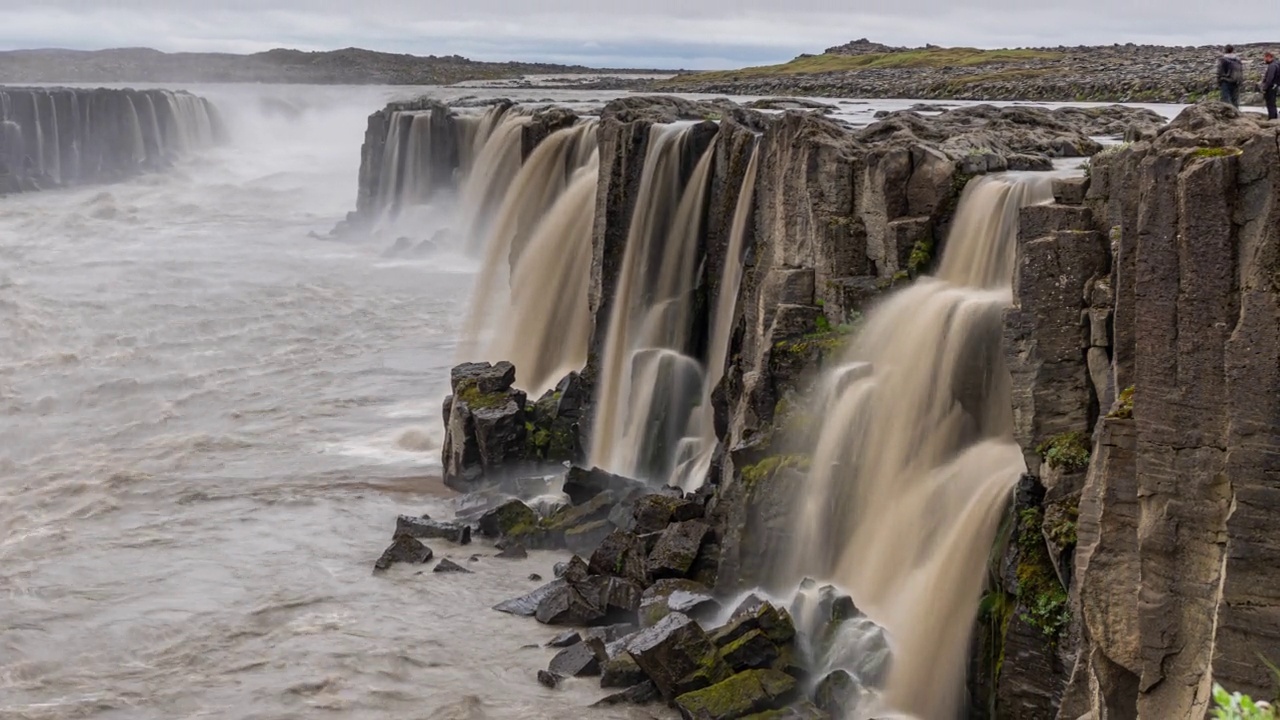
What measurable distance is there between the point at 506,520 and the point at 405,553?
7.87 feet

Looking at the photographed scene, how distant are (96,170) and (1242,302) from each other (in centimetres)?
8746

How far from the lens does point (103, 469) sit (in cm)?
3606

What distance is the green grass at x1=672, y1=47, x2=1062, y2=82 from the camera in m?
93.2

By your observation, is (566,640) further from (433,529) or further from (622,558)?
(433,529)

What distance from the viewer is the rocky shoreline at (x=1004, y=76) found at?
5631 centimetres

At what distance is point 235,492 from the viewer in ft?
110

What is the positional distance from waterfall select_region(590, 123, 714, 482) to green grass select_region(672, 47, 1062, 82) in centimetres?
5713

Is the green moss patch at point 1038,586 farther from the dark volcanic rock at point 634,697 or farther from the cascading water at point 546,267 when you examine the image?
the cascading water at point 546,267

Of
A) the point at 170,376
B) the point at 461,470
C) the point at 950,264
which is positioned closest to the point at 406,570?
the point at 461,470

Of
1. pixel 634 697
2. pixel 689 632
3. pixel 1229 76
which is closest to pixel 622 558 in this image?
pixel 689 632

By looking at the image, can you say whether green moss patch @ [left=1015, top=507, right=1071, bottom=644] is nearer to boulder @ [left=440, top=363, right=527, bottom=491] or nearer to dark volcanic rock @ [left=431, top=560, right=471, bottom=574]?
dark volcanic rock @ [left=431, top=560, right=471, bottom=574]

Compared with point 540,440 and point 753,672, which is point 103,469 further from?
point 753,672

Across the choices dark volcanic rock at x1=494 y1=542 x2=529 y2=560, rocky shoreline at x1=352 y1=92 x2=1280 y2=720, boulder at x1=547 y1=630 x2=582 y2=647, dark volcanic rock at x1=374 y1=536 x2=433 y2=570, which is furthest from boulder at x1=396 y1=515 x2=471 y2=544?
boulder at x1=547 y1=630 x2=582 y2=647

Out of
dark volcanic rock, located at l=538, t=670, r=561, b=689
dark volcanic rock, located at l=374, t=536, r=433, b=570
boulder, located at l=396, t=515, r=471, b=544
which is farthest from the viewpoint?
boulder, located at l=396, t=515, r=471, b=544
